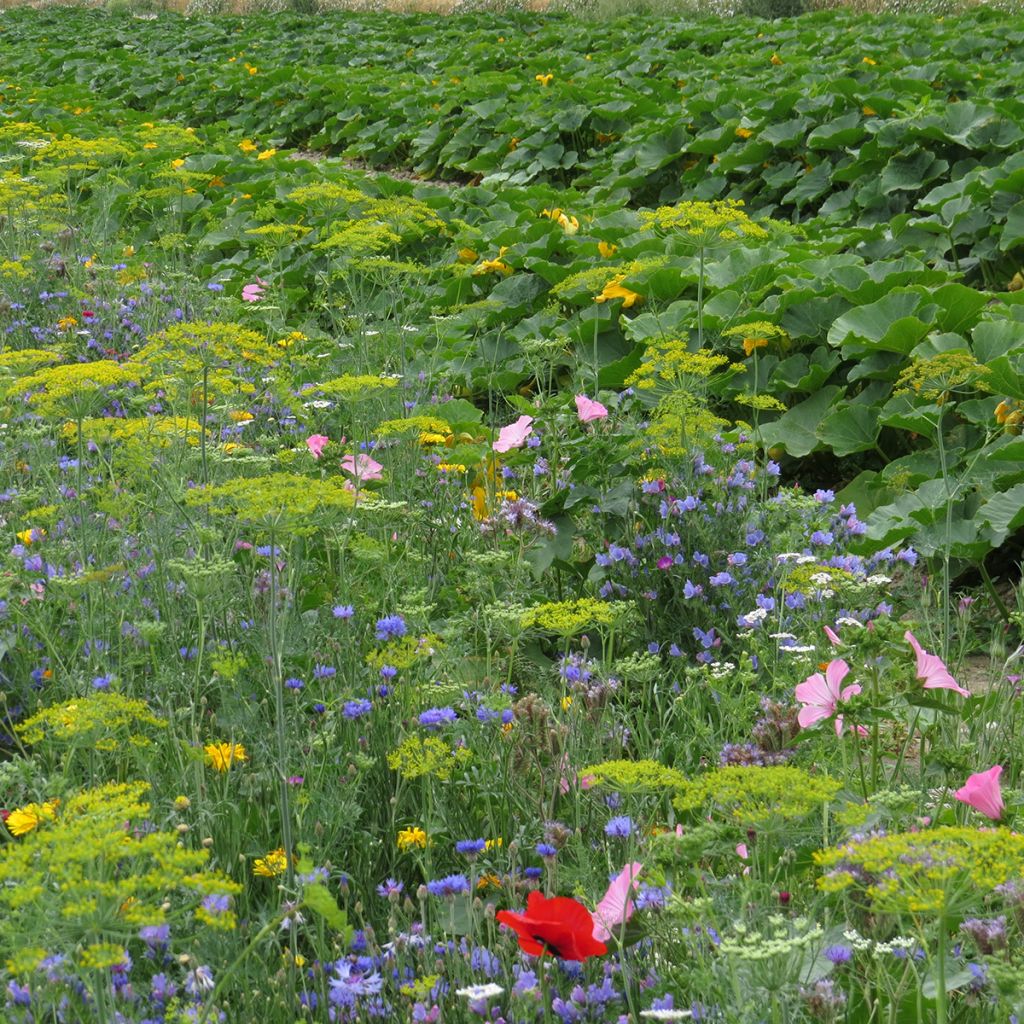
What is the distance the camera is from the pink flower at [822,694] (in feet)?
5.96

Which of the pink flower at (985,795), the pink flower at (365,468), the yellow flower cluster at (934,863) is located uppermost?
the yellow flower cluster at (934,863)

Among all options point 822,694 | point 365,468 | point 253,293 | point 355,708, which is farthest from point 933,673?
point 253,293

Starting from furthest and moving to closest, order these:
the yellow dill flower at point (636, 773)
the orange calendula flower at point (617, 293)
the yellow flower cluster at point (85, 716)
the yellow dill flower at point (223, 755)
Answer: the orange calendula flower at point (617, 293)
the yellow dill flower at point (223, 755)
the yellow flower cluster at point (85, 716)
the yellow dill flower at point (636, 773)

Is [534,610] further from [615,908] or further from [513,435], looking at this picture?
[513,435]

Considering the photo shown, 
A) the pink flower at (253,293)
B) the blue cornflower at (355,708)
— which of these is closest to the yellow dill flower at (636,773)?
the blue cornflower at (355,708)

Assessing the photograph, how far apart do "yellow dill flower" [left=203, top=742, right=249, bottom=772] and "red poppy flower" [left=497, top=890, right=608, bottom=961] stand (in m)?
0.77

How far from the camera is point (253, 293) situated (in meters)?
5.39

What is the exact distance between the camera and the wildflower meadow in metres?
1.46

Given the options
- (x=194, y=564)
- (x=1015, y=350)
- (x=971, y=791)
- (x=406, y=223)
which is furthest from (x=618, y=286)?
(x=971, y=791)

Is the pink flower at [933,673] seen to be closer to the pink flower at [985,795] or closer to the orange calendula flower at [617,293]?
the pink flower at [985,795]

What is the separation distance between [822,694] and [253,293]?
4022 mm

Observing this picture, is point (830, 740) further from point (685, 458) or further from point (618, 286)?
point (618, 286)

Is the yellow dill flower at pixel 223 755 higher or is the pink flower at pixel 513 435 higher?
the pink flower at pixel 513 435

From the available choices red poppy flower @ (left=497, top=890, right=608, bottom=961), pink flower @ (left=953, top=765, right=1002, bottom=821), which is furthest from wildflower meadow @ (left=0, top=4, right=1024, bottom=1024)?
pink flower @ (left=953, top=765, right=1002, bottom=821)
